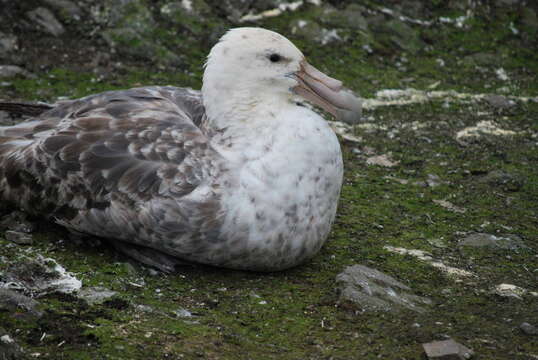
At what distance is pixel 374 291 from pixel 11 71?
4.30 meters

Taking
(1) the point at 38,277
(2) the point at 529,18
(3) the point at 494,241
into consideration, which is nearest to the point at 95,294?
(1) the point at 38,277

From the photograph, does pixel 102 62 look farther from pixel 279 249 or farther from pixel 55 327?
pixel 55 327

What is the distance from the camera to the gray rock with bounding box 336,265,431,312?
13.9 feet

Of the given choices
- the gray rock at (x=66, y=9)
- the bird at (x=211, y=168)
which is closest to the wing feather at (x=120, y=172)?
the bird at (x=211, y=168)

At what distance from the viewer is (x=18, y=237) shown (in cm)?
461

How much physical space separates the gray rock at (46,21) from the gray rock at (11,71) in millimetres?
616

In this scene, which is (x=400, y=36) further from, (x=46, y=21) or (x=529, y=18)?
(x=46, y=21)

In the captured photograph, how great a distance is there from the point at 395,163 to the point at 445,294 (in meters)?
2.13

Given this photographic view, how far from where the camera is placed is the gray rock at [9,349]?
10.8ft

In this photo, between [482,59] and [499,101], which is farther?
[482,59]

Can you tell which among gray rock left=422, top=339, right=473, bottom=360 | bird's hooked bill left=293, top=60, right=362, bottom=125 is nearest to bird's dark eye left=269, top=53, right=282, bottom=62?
bird's hooked bill left=293, top=60, right=362, bottom=125

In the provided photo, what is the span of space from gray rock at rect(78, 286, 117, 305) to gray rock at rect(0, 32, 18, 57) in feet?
12.7

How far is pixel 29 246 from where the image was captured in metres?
4.57

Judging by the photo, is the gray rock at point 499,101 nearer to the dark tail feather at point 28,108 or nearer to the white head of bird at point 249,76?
the white head of bird at point 249,76
